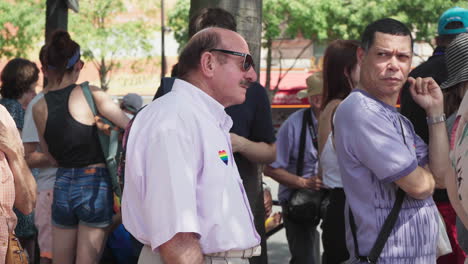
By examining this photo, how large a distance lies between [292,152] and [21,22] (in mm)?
25293

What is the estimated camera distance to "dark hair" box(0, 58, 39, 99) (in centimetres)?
628

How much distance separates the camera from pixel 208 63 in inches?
110

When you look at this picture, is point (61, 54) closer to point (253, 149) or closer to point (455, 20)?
point (253, 149)

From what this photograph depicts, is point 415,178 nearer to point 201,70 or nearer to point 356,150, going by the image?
point 356,150

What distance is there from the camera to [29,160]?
5551 mm

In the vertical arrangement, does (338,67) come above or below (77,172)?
above

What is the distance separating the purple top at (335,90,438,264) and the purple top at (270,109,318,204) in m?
2.25

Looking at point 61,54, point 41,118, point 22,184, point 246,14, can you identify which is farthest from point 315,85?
point 22,184

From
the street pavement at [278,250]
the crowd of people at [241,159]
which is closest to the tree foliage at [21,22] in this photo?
the street pavement at [278,250]

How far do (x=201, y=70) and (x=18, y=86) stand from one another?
3.90 metres

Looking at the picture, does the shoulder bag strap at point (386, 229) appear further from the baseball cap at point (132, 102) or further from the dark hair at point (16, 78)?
the baseball cap at point (132, 102)

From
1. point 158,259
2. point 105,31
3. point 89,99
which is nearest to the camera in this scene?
point 158,259

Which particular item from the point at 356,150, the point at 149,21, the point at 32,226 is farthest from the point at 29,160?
the point at 149,21

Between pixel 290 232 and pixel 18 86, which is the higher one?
pixel 18 86
